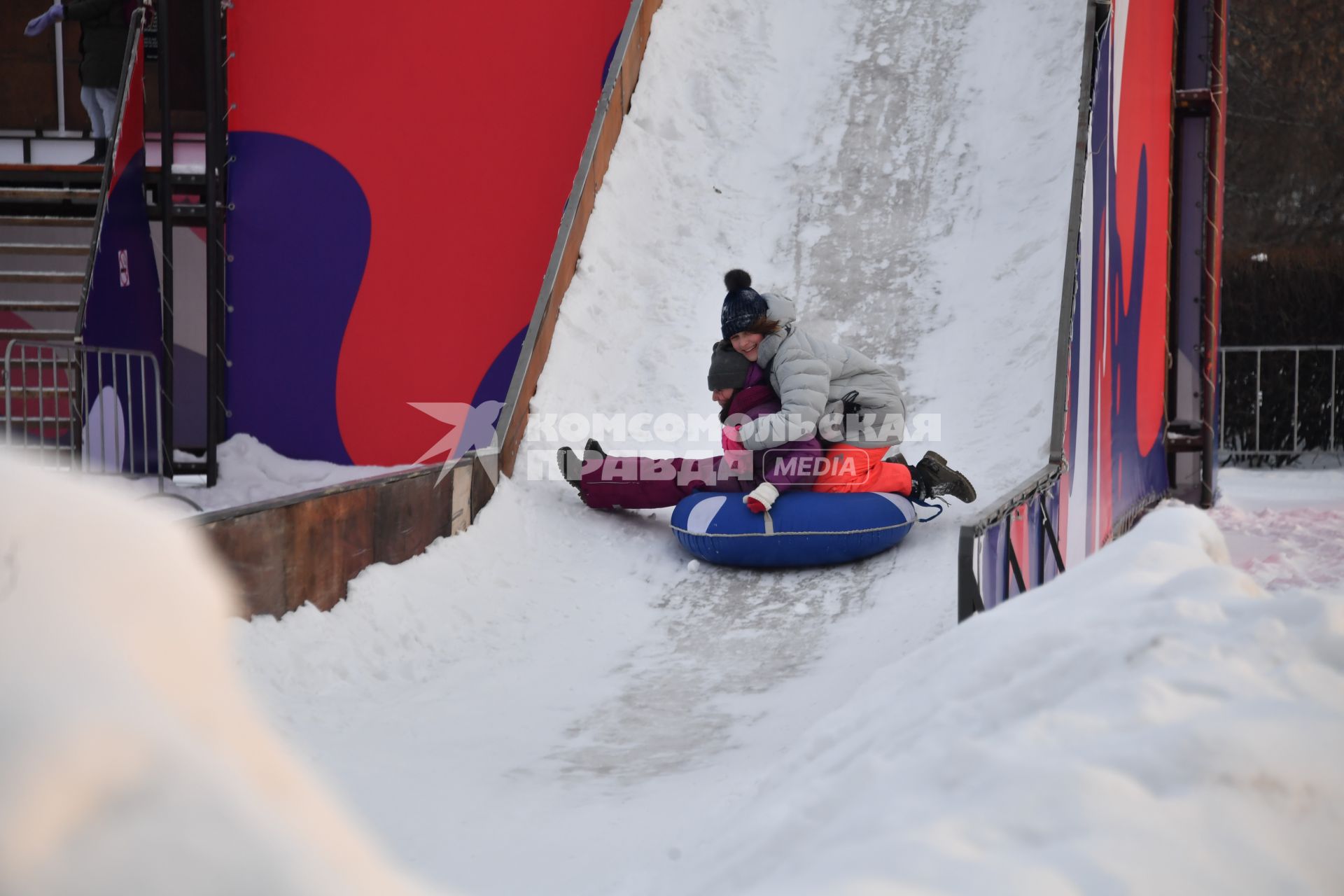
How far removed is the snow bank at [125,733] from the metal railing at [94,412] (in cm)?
452

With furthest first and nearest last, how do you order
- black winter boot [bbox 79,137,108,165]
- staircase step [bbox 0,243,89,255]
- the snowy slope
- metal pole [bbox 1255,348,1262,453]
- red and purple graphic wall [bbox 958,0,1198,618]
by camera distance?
metal pole [bbox 1255,348,1262,453], black winter boot [bbox 79,137,108,165], staircase step [bbox 0,243,89,255], red and purple graphic wall [bbox 958,0,1198,618], the snowy slope

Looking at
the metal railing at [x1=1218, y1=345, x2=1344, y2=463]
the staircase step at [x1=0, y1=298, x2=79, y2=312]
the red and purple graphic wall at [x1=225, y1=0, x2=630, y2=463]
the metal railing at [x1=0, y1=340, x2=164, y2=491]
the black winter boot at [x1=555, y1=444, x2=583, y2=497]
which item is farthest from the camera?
the metal railing at [x1=1218, y1=345, x2=1344, y2=463]

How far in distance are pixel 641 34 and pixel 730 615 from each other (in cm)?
457

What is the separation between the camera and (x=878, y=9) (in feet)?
26.0

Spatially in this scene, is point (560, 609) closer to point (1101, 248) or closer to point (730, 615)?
point (730, 615)

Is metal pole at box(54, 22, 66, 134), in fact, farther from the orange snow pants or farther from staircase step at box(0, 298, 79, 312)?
the orange snow pants

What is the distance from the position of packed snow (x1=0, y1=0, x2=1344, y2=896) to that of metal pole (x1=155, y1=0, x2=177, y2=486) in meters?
2.00

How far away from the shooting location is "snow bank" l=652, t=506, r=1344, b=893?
3.80 ft

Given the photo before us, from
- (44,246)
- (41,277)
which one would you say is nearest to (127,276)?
(41,277)

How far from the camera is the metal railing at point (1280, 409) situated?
962 centimetres

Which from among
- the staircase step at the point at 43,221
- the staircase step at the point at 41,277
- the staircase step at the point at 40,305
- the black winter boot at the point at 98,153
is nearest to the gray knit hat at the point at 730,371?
the staircase step at the point at 40,305

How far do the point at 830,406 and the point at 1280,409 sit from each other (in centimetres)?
729

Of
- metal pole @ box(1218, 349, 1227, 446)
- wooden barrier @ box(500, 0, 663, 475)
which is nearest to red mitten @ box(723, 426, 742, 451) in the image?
wooden barrier @ box(500, 0, 663, 475)

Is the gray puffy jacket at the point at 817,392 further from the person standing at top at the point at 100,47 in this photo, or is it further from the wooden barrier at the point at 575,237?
the person standing at top at the point at 100,47
